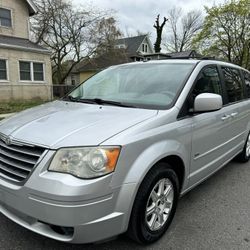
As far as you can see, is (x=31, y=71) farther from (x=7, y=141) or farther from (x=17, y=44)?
(x=7, y=141)

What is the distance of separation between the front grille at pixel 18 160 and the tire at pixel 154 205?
0.89 metres

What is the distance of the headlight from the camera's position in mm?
2018

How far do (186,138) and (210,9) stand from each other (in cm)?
3153

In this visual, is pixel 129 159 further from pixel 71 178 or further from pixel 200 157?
pixel 200 157

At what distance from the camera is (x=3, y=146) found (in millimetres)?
2410

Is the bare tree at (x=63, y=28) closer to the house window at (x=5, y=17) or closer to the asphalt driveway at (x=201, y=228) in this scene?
the house window at (x=5, y=17)

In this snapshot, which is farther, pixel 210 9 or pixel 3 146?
pixel 210 9

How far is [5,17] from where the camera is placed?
17984mm

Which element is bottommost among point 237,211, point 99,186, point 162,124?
point 237,211

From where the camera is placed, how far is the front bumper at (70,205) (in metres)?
1.94

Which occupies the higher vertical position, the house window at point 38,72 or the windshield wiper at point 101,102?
the house window at point 38,72

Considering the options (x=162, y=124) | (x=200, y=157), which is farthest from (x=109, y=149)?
(x=200, y=157)

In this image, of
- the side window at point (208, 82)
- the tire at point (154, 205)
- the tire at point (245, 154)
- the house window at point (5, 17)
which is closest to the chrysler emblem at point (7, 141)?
the tire at point (154, 205)

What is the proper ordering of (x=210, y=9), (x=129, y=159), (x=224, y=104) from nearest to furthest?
1. (x=129, y=159)
2. (x=224, y=104)
3. (x=210, y=9)
